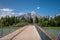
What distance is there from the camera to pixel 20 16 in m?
6.19

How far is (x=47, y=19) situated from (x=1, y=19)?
4.69 ft

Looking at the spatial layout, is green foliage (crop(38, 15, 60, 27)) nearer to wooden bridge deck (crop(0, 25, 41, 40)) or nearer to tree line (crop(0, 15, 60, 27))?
tree line (crop(0, 15, 60, 27))

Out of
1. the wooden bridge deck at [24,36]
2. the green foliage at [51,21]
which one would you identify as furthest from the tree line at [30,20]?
the wooden bridge deck at [24,36]

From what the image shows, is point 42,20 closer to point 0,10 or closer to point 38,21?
point 38,21

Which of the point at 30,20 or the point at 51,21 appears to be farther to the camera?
the point at 30,20

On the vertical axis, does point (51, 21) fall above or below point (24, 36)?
above

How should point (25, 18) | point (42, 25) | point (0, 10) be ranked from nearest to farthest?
point (0, 10) < point (25, 18) < point (42, 25)

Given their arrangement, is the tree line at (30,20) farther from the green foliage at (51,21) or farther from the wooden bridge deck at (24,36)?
the wooden bridge deck at (24,36)

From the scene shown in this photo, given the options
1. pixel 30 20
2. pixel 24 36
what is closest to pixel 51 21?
pixel 30 20

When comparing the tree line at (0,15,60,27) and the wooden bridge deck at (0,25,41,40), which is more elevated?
the tree line at (0,15,60,27)

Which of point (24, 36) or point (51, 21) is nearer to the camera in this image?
point (51, 21)

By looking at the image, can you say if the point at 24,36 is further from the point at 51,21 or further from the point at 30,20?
the point at 51,21

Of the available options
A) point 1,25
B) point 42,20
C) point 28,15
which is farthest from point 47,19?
point 1,25

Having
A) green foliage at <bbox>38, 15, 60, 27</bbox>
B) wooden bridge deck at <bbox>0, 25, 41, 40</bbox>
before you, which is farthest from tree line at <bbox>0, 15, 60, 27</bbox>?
wooden bridge deck at <bbox>0, 25, 41, 40</bbox>
